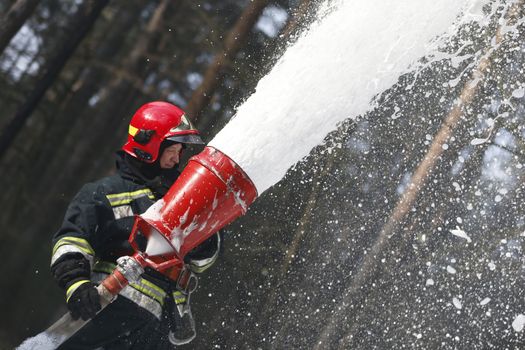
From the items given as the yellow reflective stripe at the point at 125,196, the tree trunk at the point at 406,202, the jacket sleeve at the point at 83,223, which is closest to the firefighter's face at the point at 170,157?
the yellow reflective stripe at the point at 125,196

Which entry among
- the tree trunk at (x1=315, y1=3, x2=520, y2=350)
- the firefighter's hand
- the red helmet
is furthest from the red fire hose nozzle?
the tree trunk at (x1=315, y1=3, x2=520, y2=350)

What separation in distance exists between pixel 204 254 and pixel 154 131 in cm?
69

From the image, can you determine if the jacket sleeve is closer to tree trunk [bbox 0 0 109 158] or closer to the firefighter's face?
the firefighter's face

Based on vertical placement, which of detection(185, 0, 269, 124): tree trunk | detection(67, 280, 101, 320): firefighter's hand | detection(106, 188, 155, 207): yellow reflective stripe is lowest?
detection(185, 0, 269, 124): tree trunk

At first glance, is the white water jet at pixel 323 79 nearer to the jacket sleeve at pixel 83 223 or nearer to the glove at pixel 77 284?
the jacket sleeve at pixel 83 223

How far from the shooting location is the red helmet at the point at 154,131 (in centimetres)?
303

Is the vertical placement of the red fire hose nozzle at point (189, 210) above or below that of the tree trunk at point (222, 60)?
above

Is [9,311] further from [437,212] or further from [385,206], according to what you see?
[437,212]

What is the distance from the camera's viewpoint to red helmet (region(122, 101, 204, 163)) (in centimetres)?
303

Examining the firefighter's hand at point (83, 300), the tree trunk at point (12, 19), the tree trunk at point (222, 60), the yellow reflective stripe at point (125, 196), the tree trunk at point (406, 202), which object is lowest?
the tree trunk at point (406, 202)

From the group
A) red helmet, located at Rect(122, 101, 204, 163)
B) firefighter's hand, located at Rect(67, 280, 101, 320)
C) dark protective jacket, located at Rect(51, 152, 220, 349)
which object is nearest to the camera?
firefighter's hand, located at Rect(67, 280, 101, 320)

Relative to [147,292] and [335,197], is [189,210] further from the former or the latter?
[335,197]

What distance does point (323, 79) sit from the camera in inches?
127

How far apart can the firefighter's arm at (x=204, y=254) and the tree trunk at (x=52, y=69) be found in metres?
6.15
